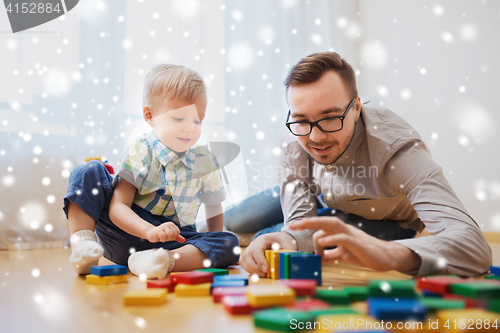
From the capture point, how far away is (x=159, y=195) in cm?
116

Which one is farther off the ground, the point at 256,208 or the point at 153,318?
the point at 153,318

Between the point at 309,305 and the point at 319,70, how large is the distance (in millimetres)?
697

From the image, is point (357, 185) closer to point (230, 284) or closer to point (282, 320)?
point (230, 284)

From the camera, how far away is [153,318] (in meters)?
0.59

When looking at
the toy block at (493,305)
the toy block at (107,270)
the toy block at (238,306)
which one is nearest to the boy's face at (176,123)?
the toy block at (107,270)

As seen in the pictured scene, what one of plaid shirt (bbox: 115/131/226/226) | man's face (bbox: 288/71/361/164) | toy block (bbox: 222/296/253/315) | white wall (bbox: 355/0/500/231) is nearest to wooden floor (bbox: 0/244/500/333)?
toy block (bbox: 222/296/253/315)

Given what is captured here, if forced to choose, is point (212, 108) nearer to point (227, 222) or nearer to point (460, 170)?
point (227, 222)

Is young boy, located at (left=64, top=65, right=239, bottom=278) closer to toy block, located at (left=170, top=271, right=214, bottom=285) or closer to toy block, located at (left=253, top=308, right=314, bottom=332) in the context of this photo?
toy block, located at (left=170, top=271, right=214, bottom=285)

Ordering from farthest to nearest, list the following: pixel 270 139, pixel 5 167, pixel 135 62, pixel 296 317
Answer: pixel 270 139, pixel 135 62, pixel 5 167, pixel 296 317

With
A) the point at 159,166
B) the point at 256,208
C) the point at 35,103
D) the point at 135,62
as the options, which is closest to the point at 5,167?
the point at 35,103

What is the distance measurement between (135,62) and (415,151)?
165 cm

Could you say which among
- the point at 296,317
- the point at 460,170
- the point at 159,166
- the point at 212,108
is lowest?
the point at 460,170

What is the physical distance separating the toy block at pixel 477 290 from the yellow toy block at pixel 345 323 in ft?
0.59

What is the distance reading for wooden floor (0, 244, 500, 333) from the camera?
56cm
